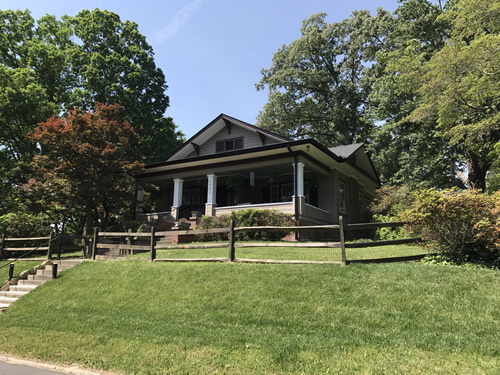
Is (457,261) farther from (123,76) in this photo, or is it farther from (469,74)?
(123,76)

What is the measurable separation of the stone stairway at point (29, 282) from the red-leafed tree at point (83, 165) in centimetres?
507

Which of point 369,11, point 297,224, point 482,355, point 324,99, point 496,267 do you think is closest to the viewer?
point 482,355

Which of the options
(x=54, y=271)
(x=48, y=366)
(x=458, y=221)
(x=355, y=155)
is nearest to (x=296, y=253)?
(x=458, y=221)

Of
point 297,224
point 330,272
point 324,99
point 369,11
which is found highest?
point 369,11

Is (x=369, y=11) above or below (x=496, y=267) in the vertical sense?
above

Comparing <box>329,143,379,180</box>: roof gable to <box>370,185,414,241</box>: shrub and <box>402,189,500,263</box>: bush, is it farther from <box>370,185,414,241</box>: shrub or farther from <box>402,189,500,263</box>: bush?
<box>402,189,500,263</box>: bush

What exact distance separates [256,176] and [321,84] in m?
23.0

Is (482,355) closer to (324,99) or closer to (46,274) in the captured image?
(46,274)

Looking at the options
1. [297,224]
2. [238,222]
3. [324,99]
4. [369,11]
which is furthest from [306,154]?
[369,11]

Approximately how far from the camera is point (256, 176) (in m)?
22.2

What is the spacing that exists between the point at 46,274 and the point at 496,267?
13.0m

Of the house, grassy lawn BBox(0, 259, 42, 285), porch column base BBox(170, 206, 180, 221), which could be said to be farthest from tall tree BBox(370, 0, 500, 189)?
grassy lawn BBox(0, 259, 42, 285)

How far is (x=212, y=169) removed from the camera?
20.7m

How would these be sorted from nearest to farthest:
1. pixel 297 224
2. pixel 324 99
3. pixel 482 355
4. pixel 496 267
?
pixel 482 355 → pixel 496 267 → pixel 297 224 → pixel 324 99
